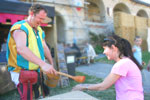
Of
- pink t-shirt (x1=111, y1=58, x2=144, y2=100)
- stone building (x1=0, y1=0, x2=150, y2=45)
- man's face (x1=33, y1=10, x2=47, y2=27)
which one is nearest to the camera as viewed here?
pink t-shirt (x1=111, y1=58, x2=144, y2=100)

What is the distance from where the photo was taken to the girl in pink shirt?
5.16ft

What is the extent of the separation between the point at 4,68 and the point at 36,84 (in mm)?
2288

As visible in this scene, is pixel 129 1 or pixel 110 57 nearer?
pixel 110 57

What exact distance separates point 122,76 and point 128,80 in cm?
8

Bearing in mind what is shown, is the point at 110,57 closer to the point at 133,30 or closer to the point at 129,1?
the point at 133,30

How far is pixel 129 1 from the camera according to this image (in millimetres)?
18688

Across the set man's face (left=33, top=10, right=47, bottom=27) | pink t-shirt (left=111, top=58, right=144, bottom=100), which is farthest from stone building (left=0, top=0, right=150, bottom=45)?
pink t-shirt (left=111, top=58, right=144, bottom=100)

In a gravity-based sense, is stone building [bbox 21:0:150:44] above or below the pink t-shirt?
above

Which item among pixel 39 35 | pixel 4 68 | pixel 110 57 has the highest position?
pixel 39 35

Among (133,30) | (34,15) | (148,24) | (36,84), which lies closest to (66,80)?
(36,84)

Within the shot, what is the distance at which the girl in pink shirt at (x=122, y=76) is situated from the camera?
157 centimetres

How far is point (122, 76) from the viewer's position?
159cm

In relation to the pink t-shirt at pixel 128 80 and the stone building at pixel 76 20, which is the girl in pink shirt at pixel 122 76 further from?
the stone building at pixel 76 20

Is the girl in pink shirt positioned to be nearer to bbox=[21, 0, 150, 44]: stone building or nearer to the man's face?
the man's face
